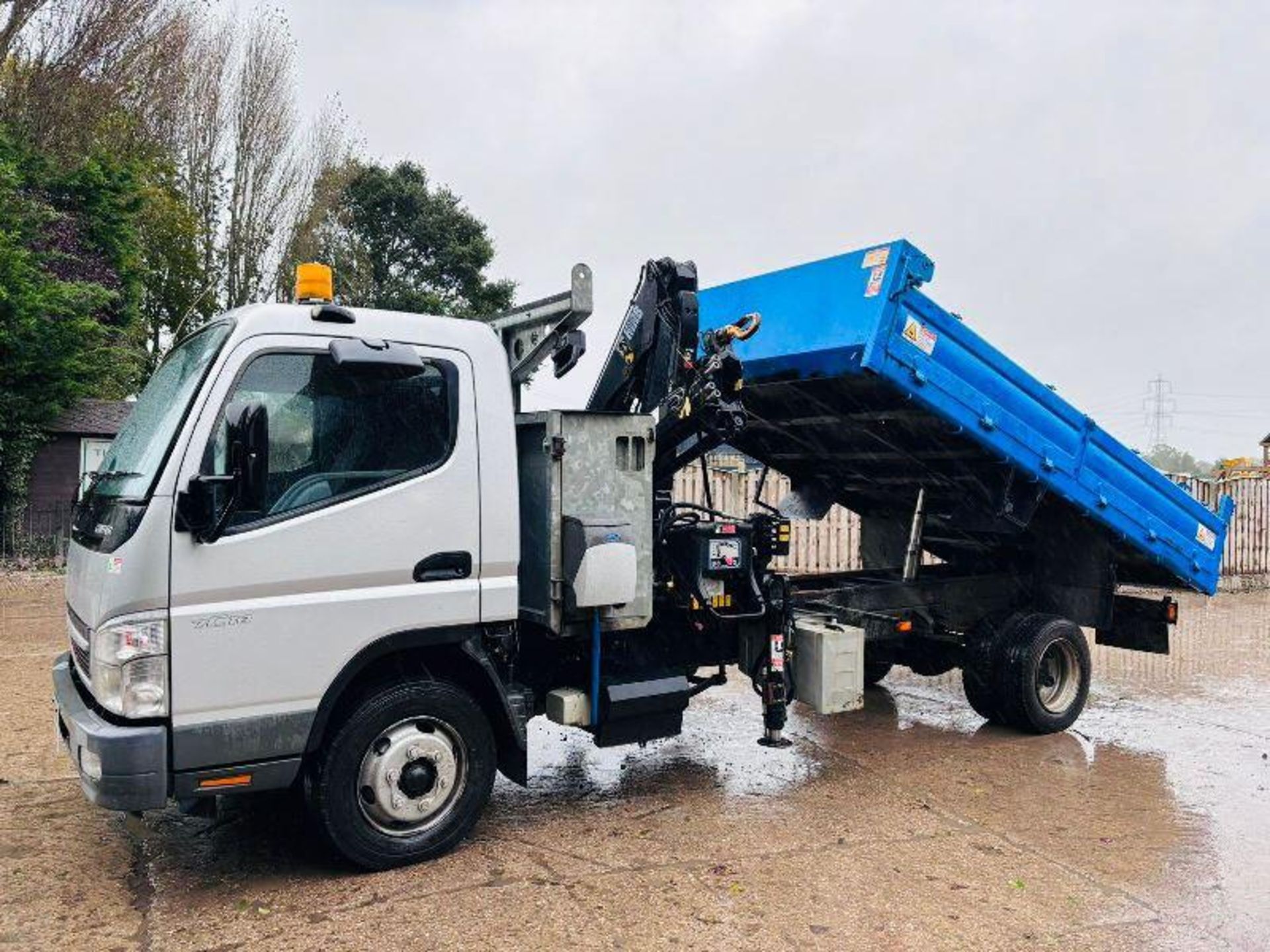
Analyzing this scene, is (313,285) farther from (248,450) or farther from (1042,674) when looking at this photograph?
(1042,674)

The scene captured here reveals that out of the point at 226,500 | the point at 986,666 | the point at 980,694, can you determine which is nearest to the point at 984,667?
the point at 986,666

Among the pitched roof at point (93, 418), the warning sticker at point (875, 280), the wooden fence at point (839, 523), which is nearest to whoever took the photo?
the warning sticker at point (875, 280)

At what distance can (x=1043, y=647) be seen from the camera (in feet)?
22.4

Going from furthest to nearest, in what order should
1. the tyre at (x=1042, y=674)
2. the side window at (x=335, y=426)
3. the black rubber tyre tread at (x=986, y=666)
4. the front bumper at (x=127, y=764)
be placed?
the black rubber tyre tread at (x=986, y=666)
the tyre at (x=1042, y=674)
the side window at (x=335, y=426)
the front bumper at (x=127, y=764)

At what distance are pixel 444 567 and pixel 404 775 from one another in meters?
0.94

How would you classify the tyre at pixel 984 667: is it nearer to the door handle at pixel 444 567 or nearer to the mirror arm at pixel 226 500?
the door handle at pixel 444 567

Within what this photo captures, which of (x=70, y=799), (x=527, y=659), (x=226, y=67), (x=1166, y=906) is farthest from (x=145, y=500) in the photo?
(x=226, y=67)

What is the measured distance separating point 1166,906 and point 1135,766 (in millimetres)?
2300

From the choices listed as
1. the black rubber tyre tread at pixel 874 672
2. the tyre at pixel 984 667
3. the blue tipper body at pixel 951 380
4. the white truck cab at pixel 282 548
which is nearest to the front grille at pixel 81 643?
the white truck cab at pixel 282 548

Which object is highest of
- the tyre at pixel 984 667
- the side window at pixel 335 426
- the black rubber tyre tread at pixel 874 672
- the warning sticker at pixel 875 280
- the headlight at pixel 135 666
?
the warning sticker at pixel 875 280

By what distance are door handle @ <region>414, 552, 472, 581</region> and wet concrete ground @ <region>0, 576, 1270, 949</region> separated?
1.31 metres

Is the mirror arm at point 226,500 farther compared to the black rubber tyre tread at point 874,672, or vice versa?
the black rubber tyre tread at point 874,672

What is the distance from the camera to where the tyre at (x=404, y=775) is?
4289 millimetres

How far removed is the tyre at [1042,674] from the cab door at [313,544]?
4049 mm
